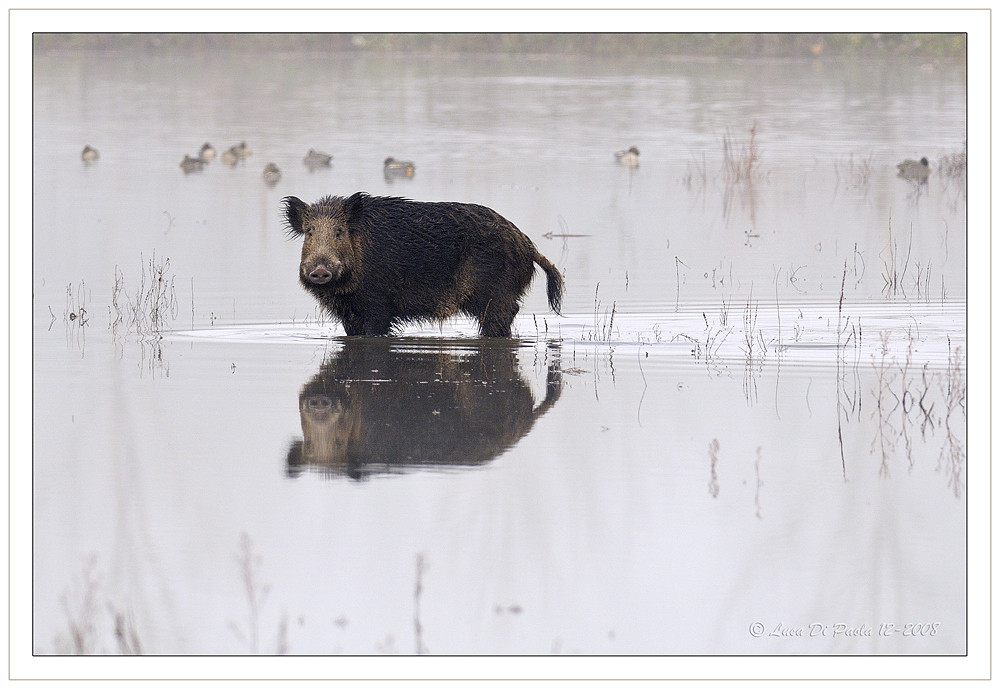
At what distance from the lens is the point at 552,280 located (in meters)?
11.1

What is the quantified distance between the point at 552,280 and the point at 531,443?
3.56m

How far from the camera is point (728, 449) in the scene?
7547mm

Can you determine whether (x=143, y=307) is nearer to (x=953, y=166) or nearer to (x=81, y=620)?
(x=81, y=620)

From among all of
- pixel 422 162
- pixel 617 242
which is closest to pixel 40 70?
pixel 422 162

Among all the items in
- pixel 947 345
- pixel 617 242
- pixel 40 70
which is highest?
pixel 40 70

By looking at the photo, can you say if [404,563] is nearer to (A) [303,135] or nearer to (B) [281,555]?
(B) [281,555]

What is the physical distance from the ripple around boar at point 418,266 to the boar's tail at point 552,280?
0.19m

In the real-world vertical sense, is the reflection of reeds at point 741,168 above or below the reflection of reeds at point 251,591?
above

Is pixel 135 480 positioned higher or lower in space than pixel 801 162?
lower

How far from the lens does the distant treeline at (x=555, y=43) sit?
48.1m

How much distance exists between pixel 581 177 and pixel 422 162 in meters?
2.78

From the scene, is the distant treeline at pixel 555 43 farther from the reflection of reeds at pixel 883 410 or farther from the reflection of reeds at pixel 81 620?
the reflection of reeds at pixel 81 620

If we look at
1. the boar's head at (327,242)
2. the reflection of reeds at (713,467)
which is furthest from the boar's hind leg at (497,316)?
the reflection of reeds at (713,467)

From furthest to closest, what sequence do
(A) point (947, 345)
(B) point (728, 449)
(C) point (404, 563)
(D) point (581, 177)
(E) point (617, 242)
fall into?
(D) point (581, 177) → (E) point (617, 242) → (A) point (947, 345) → (B) point (728, 449) → (C) point (404, 563)
